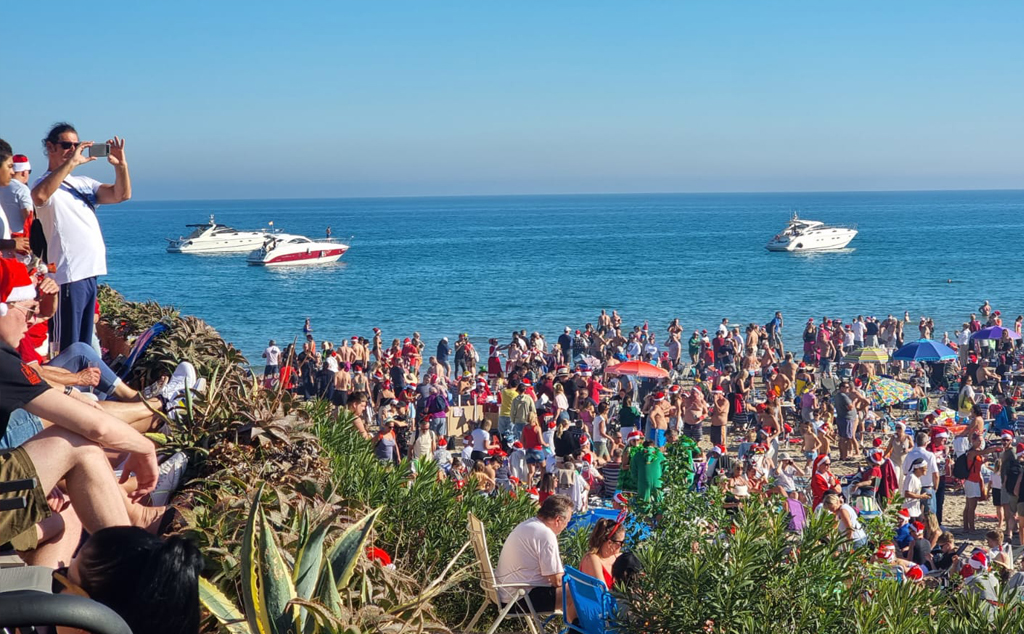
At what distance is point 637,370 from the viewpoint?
21797mm

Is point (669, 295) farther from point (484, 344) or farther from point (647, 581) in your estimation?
point (647, 581)

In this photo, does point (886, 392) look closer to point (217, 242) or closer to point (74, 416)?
point (74, 416)

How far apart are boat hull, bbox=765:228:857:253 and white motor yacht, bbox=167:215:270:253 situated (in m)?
53.8

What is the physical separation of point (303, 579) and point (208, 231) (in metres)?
112

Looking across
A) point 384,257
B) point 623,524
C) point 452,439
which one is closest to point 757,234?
point 384,257

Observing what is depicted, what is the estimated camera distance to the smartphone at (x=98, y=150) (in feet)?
18.8

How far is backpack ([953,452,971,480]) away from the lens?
43.7 feet

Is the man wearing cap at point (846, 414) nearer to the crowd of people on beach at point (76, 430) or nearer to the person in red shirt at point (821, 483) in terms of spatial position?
the person in red shirt at point (821, 483)

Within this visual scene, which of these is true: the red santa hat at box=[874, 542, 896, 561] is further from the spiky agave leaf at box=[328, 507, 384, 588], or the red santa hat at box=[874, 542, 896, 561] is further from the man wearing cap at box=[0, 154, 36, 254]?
the man wearing cap at box=[0, 154, 36, 254]

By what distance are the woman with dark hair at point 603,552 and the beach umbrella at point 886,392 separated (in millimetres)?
15789

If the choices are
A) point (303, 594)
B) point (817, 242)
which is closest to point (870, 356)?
point (303, 594)

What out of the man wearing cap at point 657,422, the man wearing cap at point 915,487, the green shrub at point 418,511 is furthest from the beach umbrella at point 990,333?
the green shrub at point 418,511

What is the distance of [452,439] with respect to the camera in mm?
18250

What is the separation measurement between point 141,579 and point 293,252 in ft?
300
